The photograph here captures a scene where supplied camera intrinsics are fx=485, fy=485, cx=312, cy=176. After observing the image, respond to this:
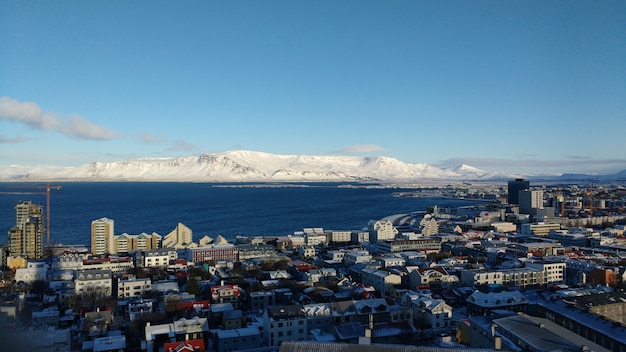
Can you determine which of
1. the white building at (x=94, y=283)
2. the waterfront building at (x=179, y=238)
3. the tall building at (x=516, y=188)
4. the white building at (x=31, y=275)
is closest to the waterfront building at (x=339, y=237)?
the waterfront building at (x=179, y=238)

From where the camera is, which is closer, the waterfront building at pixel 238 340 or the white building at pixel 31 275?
the waterfront building at pixel 238 340

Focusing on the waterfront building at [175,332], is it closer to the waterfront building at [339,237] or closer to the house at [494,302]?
the house at [494,302]

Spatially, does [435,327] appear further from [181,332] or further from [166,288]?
[166,288]

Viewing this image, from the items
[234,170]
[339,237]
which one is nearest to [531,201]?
[339,237]

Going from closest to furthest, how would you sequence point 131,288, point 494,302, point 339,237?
point 494,302
point 131,288
point 339,237

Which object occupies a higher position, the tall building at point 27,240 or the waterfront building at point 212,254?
the tall building at point 27,240

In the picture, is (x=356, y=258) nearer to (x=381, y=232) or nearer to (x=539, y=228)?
(x=381, y=232)

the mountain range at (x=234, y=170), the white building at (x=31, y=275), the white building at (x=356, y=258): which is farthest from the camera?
the mountain range at (x=234, y=170)
